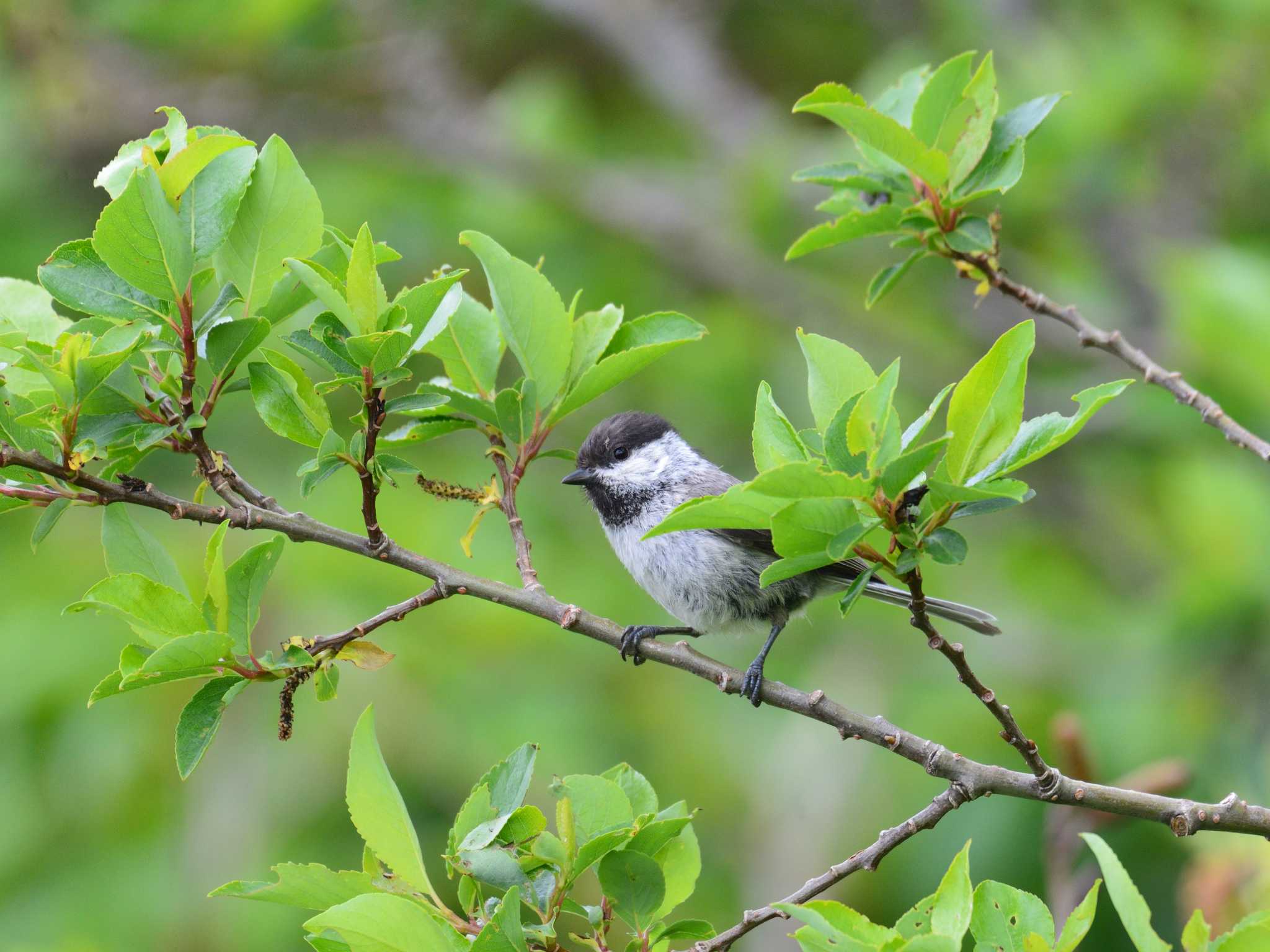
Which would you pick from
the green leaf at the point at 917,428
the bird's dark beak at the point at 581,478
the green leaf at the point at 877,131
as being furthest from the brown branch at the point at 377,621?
the bird's dark beak at the point at 581,478

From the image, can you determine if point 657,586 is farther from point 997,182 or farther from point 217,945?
point 217,945

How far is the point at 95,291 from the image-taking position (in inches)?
81.9

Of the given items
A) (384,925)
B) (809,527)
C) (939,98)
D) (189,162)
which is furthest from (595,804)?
(939,98)

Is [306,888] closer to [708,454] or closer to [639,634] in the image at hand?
[639,634]

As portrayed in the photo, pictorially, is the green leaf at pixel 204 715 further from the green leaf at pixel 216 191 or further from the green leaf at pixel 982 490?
the green leaf at pixel 982 490

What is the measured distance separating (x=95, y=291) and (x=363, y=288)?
0.47 meters

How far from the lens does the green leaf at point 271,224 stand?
2051mm

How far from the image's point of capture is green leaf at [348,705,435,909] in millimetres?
2010

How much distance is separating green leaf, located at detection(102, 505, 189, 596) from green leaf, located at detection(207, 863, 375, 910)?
0.50 metres

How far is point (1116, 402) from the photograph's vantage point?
6.96 meters

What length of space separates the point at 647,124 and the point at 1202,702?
6424mm

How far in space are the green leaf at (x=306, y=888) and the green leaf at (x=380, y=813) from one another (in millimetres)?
59

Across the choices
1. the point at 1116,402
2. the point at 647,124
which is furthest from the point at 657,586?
the point at 647,124

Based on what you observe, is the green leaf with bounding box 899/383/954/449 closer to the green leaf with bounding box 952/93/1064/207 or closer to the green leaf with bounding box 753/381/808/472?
the green leaf with bounding box 753/381/808/472
